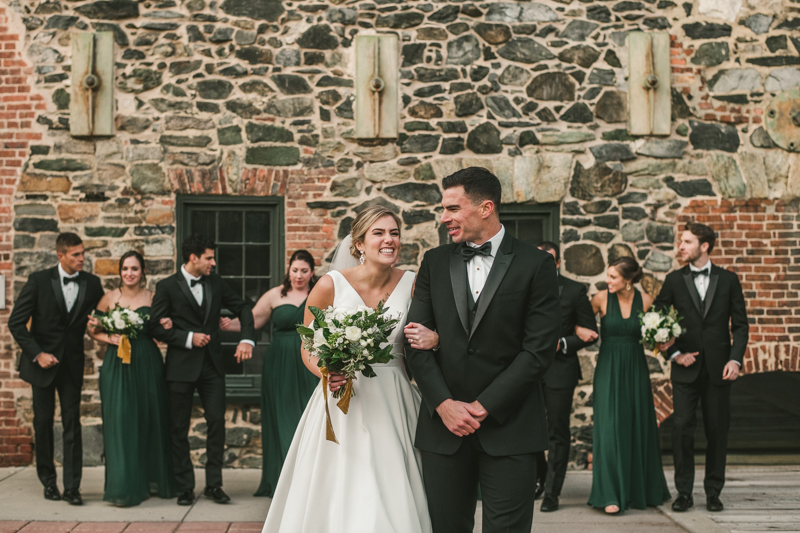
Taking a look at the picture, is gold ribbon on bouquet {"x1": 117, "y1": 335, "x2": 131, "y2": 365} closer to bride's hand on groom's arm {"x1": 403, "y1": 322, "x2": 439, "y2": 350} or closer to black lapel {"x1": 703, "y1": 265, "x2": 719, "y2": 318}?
bride's hand on groom's arm {"x1": 403, "y1": 322, "x2": 439, "y2": 350}

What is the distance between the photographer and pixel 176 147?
24.5ft

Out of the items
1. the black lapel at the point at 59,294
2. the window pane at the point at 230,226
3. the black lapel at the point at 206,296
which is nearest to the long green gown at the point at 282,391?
the black lapel at the point at 206,296

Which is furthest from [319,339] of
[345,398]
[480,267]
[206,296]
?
[206,296]

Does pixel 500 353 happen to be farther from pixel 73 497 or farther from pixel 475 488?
pixel 73 497

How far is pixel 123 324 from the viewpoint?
5922 millimetres

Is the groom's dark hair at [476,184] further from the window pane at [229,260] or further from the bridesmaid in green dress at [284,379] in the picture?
the window pane at [229,260]

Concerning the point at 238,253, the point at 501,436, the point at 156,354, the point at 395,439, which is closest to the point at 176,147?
the point at 238,253

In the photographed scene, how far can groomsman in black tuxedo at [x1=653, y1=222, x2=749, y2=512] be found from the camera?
19.4ft

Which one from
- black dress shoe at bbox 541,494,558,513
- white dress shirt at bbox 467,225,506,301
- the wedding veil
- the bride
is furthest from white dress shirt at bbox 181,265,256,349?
white dress shirt at bbox 467,225,506,301

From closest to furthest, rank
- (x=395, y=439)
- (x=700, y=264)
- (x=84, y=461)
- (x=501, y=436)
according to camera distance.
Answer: (x=501, y=436) → (x=395, y=439) → (x=700, y=264) → (x=84, y=461)

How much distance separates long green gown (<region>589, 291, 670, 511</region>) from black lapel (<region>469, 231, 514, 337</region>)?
3106mm

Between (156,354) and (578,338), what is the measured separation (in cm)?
355

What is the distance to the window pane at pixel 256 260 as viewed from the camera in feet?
25.1

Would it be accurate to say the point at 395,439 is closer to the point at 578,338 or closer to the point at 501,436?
the point at 501,436
